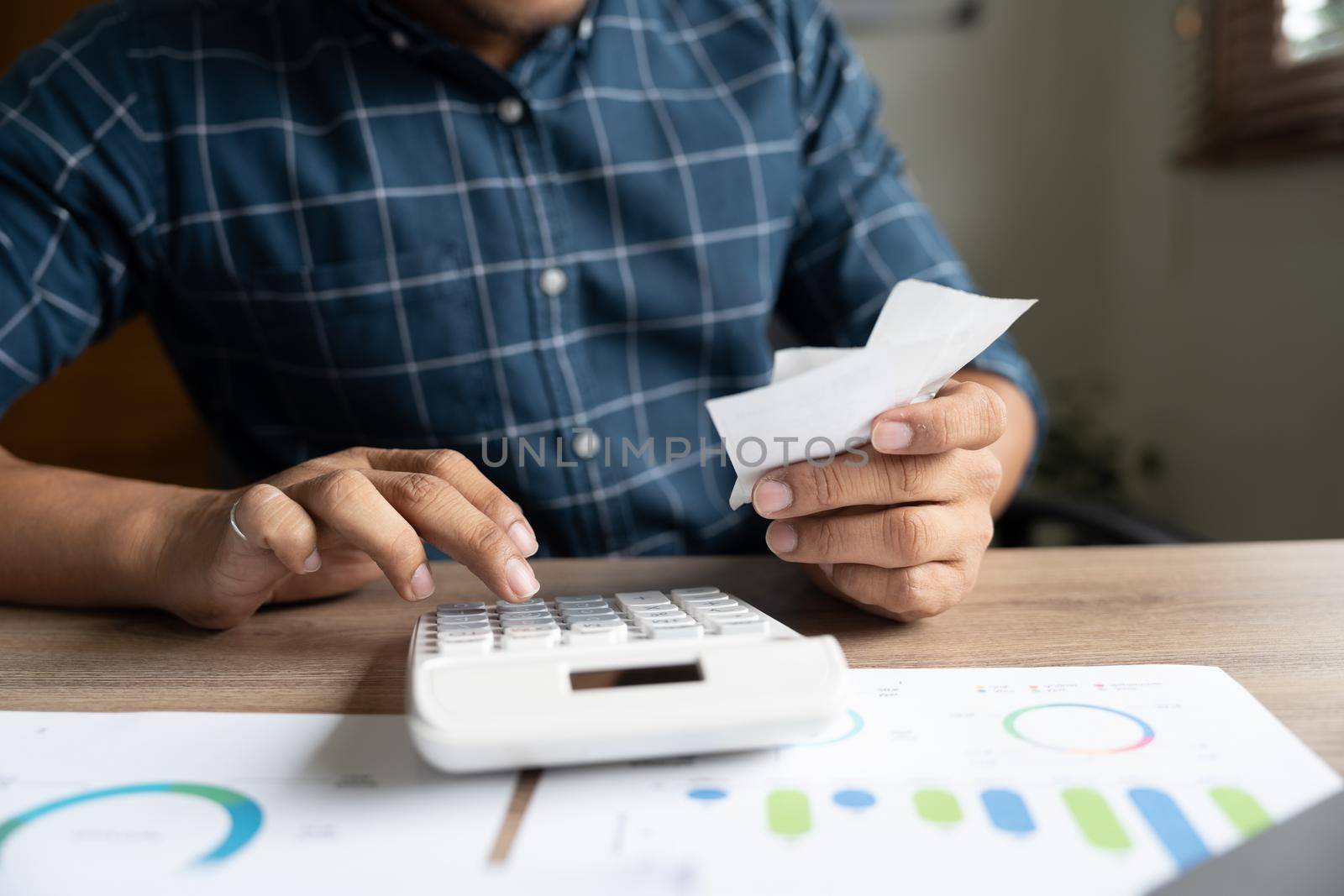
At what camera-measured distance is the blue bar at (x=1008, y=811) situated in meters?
0.30

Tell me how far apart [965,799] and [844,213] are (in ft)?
2.26

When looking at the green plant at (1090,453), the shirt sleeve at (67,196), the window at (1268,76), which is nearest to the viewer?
the shirt sleeve at (67,196)

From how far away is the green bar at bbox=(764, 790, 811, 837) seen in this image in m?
0.31

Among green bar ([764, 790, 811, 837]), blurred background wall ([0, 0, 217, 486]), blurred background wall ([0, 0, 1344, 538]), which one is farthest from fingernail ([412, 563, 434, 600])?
blurred background wall ([0, 0, 217, 486])

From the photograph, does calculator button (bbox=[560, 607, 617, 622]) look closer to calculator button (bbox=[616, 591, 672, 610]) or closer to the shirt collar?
calculator button (bbox=[616, 591, 672, 610])

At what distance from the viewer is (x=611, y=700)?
33cm

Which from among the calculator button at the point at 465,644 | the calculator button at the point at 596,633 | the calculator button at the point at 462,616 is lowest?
the calculator button at the point at 462,616

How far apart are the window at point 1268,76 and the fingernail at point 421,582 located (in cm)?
141

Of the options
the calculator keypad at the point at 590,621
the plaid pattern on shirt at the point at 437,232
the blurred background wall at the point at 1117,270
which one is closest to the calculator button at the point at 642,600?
the calculator keypad at the point at 590,621

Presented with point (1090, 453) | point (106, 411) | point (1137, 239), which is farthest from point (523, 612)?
point (1137, 239)

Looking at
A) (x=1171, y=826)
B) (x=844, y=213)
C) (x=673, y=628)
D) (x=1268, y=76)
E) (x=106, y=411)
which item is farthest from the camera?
(x=106, y=411)

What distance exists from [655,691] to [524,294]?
527mm

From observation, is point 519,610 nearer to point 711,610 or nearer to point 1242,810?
point 711,610

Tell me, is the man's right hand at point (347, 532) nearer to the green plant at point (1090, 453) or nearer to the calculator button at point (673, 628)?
the calculator button at point (673, 628)
